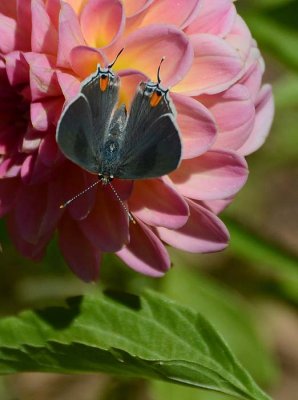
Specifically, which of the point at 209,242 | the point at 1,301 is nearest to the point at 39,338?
the point at 209,242

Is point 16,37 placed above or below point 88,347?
above

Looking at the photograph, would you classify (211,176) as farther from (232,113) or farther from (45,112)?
(45,112)

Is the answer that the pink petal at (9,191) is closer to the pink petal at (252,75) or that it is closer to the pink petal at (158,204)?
the pink petal at (158,204)

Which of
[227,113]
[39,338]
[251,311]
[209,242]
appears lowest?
[251,311]

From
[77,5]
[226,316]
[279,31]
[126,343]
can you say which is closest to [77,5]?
[77,5]

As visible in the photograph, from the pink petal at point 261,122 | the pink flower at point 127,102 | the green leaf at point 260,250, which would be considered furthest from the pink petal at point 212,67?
the green leaf at point 260,250

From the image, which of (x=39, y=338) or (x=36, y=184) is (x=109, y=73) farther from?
(x=39, y=338)
